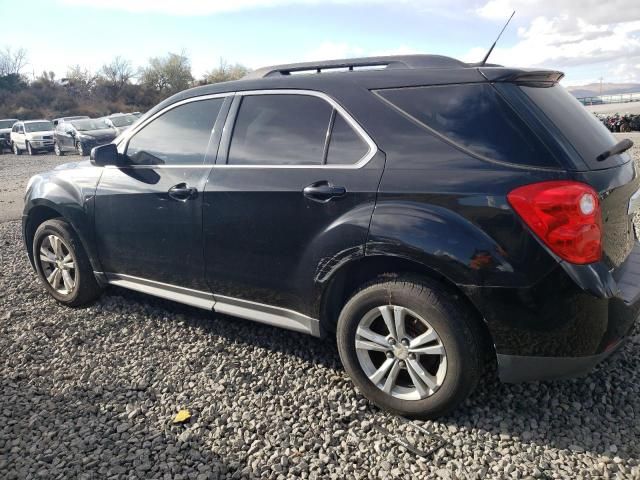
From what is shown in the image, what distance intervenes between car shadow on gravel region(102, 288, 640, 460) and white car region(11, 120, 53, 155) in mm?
26080

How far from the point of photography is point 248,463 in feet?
8.22

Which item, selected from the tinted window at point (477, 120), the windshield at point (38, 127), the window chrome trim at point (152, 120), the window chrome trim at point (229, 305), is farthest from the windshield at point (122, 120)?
the tinted window at point (477, 120)

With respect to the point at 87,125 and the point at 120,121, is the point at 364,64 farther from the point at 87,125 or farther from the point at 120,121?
the point at 120,121

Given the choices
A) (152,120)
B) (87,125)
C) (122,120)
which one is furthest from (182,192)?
(122,120)

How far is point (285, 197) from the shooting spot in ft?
9.67

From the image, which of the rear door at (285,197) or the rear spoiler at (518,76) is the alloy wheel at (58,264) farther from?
the rear spoiler at (518,76)

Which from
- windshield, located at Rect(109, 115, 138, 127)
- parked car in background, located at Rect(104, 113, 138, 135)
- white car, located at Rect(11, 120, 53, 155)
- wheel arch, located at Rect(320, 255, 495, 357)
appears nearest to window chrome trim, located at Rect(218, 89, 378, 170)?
wheel arch, located at Rect(320, 255, 495, 357)

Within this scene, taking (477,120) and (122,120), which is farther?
(122,120)

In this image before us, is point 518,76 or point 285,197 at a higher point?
point 518,76

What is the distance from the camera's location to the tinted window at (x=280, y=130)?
297 centimetres

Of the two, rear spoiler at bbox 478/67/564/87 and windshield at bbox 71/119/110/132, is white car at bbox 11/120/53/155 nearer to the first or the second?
windshield at bbox 71/119/110/132

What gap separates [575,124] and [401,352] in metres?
1.47

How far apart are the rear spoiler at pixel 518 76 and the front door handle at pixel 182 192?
1894 millimetres

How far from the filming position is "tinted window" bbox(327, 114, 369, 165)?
279cm
